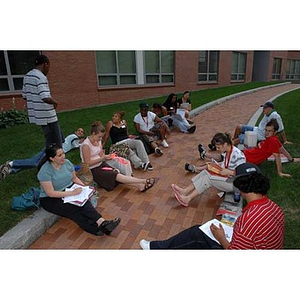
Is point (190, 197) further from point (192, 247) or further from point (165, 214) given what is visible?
point (192, 247)

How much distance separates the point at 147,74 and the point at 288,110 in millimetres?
7469

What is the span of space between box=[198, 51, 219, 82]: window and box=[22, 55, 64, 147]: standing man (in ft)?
50.4

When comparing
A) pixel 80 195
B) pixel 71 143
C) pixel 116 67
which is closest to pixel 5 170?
pixel 71 143

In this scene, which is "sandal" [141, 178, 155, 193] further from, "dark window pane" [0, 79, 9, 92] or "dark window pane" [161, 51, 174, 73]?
"dark window pane" [161, 51, 174, 73]

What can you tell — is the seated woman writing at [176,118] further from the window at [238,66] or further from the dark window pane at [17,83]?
the window at [238,66]

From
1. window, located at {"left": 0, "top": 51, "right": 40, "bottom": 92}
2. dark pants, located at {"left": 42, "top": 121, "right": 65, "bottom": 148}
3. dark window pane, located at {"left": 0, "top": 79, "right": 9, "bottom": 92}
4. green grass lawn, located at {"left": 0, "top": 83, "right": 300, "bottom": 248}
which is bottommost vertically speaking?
green grass lawn, located at {"left": 0, "top": 83, "right": 300, "bottom": 248}

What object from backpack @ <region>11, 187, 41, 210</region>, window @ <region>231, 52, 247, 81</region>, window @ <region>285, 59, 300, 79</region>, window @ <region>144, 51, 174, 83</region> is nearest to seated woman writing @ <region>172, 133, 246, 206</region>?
backpack @ <region>11, 187, 41, 210</region>

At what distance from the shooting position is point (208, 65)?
62.1 ft

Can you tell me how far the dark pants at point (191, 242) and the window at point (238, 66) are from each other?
70.1ft

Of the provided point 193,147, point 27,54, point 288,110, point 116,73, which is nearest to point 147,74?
point 116,73

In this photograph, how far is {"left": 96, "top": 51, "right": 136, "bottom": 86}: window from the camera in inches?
485

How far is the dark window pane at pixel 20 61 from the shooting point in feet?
31.0

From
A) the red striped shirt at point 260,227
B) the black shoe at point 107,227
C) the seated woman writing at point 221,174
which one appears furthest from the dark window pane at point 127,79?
the red striped shirt at point 260,227

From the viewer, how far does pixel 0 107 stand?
9117 millimetres
